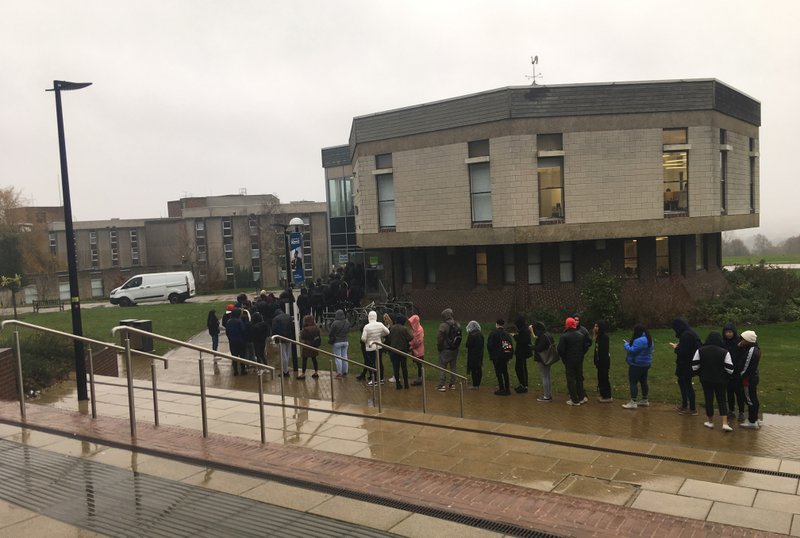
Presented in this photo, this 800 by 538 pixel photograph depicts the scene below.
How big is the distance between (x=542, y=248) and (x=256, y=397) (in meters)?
17.0

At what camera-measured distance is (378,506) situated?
20.9 feet

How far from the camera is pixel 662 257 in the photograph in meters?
26.2

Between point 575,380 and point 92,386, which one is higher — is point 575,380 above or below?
below

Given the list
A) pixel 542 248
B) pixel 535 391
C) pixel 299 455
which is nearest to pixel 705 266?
pixel 542 248

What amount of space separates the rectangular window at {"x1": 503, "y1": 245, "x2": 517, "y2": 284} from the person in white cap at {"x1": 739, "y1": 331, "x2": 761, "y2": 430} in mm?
15622

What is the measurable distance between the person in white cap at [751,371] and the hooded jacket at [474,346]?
17.1 ft

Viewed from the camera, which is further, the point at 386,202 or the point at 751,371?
the point at 386,202

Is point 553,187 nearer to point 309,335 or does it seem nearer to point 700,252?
point 700,252

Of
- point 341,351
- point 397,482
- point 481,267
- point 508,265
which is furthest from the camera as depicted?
point 481,267

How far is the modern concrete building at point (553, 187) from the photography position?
2400cm

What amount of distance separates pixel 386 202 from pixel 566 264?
8.35 meters

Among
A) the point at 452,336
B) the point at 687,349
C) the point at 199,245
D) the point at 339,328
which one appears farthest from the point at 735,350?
the point at 199,245

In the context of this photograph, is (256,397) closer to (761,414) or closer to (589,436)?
(589,436)

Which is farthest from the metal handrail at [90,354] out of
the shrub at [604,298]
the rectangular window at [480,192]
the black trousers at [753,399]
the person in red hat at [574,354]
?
the rectangular window at [480,192]
